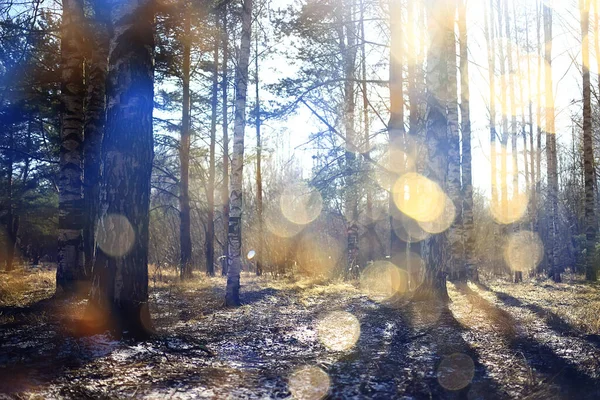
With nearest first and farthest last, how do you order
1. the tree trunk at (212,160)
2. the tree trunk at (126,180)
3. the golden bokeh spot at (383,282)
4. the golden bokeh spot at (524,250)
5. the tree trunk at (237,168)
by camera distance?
the tree trunk at (126,180) → the tree trunk at (237,168) → the golden bokeh spot at (383,282) → the tree trunk at (212,160) → the golden bokeh spot at (524,250)

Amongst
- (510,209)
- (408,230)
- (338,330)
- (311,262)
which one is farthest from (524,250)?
(338,330)

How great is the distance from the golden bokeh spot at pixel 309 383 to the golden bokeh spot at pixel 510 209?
657 inches

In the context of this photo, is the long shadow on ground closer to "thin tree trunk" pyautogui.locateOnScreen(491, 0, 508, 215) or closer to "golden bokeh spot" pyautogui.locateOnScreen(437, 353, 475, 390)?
"golden bokeh spot" pyautogui.locateOnScreen(437, 353, 475, 390)

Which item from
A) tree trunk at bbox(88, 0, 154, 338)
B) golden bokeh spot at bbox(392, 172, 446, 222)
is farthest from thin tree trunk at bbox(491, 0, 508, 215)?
tree trunk at bbox(88, 0, 154, 338)

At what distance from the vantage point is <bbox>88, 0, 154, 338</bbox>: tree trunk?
4.37m

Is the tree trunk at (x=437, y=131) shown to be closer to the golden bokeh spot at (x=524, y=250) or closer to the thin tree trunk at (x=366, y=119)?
the thin tree trunk at (x=366, y=119)

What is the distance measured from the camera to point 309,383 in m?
3.07

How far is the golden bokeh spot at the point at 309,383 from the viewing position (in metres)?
2.81

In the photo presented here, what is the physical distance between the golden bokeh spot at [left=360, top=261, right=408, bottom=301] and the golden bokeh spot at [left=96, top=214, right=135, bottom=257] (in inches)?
227

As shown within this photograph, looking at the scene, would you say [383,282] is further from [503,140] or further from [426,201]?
[503,140]

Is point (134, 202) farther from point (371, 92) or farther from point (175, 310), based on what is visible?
point (371, 92)

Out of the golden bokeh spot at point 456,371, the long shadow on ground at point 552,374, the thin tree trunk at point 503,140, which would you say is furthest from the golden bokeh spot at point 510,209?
the golden bokeh spot at point 456,371

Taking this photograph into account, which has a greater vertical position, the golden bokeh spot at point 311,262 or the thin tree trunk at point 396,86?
the thin tree trunk at point 396,86

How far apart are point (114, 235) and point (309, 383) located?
2.61 m
